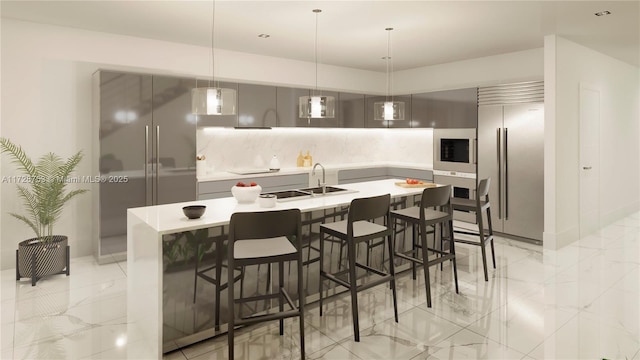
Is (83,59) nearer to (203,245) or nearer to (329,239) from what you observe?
→ (203,245)

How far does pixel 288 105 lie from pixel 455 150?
2.66 m

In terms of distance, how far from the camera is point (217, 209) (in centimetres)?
320

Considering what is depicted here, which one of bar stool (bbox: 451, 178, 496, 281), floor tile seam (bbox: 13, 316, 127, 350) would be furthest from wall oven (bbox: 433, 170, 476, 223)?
floor tile seam (bbox: 13, 316, 127, 350)

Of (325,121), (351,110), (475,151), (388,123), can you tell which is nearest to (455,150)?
(475,151)

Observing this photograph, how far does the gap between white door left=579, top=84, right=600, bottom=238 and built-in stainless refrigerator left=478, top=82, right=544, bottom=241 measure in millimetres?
692

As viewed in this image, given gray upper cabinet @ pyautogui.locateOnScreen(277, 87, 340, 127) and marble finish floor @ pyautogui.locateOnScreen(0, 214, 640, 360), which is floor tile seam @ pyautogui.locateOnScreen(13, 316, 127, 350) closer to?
marble finish floor @ pyautogui.locateOnScreen(0, 214, 640, 360)

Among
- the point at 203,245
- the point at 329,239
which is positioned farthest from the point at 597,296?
the point at 203,245

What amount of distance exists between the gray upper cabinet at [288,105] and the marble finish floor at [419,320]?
2.98 metres

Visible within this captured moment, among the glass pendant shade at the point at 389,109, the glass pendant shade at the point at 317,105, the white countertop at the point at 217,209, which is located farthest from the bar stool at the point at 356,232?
the glass pendant shade at the point at 389,109

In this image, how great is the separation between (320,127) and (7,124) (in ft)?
13.5

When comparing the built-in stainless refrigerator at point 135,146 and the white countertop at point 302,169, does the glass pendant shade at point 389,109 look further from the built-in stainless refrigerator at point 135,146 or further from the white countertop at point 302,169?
the built-in stainless refrigerator at point 135,146

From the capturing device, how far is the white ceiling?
3881 millimetres

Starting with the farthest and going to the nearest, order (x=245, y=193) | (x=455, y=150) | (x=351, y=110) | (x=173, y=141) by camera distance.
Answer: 1. (x=351, y=110)
2. (x=455, y=150)
3. (x=173, y=141)
4. (x=245, y=193)

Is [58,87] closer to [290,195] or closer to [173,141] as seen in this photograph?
[173,141]
